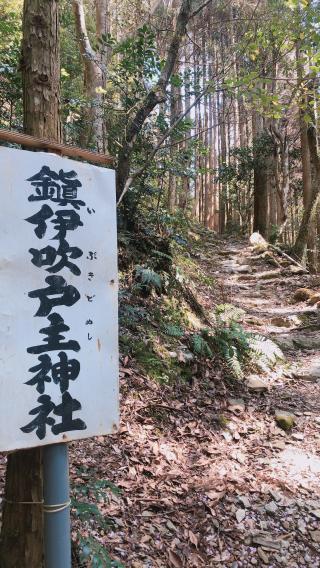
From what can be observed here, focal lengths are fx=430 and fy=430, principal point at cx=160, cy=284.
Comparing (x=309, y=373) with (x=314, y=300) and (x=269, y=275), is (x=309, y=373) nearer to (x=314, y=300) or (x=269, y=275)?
(x=314, y=300)

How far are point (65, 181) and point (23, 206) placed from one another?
0.22 m

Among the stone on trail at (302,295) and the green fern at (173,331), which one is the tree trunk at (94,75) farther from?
the stone on trail at (302,295)

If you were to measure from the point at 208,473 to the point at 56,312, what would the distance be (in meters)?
2.54

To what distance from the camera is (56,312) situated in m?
1.65

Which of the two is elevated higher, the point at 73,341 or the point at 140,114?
the point at 140,114

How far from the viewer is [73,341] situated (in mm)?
1685

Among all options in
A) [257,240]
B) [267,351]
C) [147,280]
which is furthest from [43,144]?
[257,240]

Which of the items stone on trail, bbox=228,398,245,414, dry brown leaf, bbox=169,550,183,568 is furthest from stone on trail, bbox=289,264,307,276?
dry brown leaf, bbox=169,550,183,568

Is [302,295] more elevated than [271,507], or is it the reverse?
[302,295]

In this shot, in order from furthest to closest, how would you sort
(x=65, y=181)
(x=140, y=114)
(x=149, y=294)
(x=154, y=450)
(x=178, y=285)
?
(x=178, y=285) → (x=149, y=294) → (x=140, y=114) → (x=154, y=450) → (x=65, y=181)

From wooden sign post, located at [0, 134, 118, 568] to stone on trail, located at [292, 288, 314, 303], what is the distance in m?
7.85

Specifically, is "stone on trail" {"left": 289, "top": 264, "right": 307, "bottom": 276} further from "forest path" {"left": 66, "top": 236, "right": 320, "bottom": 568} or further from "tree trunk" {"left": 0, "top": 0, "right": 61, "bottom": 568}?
"tree trunk" {"left": 0, "top": 0, "right": 61, "bottom": 568}

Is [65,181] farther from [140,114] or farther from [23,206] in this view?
[140,114]

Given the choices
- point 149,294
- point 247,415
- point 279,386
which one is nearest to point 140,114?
point 149,294
